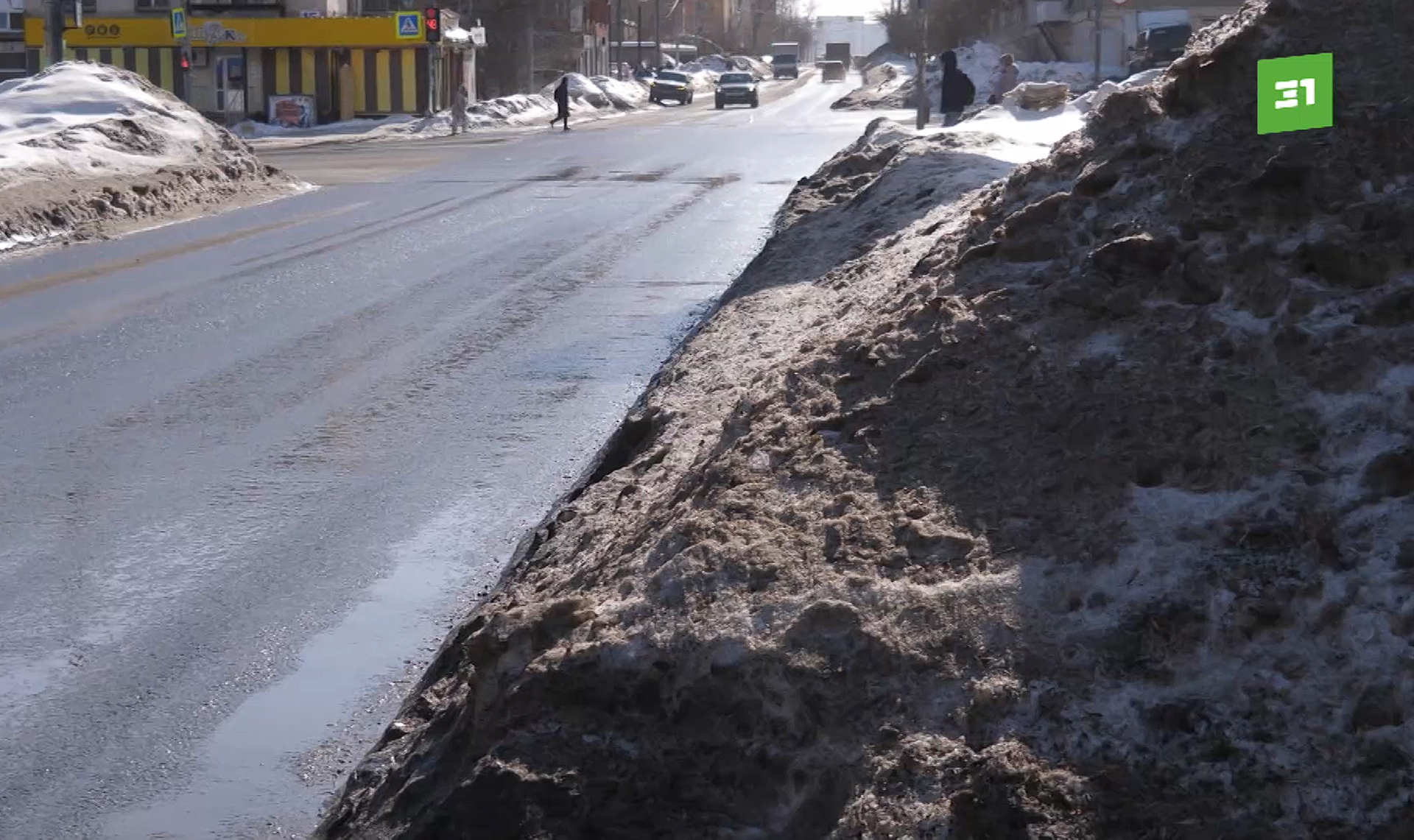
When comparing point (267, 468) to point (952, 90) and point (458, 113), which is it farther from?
point (458, 113)

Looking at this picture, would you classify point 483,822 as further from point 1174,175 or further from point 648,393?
point 648,393

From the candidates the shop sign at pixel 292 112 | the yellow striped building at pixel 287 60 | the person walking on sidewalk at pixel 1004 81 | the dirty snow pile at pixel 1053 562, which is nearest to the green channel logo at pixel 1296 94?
the dirty snow pile at pixel 1053 562

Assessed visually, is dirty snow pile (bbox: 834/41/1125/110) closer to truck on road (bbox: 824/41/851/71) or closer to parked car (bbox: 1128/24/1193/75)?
parked car (bbox: 1128/24/1193/75)

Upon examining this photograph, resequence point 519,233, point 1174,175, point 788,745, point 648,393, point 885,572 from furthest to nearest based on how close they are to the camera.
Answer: point 519,233 → point 648,393 → point 1174,175 → point 885,572 → point 788,745

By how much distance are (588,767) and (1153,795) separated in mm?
1282

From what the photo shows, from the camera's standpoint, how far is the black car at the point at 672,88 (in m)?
77.4

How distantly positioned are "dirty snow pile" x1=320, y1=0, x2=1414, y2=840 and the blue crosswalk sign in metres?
48.4

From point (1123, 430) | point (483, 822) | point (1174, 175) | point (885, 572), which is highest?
point (1174, 175)

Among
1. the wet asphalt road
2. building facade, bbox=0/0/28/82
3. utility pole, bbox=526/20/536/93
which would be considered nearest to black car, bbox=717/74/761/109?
utility pole, bbox=526/20/536/93

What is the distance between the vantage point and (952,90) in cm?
2770

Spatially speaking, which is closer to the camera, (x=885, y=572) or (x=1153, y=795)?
(x=1153, y=795)

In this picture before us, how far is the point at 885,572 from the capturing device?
14.2 ft

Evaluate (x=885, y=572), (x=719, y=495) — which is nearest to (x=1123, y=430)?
(x=885, y=572)

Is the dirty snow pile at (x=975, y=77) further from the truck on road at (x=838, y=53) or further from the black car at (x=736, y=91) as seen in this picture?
the truck on road at (x=838, y=53)
